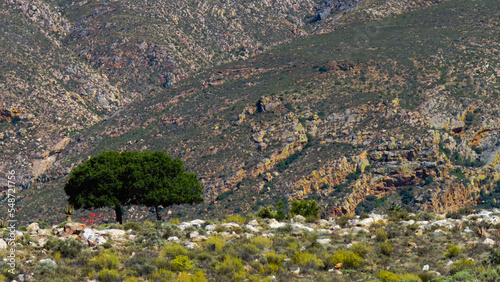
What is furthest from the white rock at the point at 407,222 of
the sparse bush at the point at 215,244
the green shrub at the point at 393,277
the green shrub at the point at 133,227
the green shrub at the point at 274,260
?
the green shrub at the point at 133,227

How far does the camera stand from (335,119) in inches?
3706

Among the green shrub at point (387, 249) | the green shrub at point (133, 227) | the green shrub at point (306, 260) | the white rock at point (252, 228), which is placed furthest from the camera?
the white rock at point (252, 228)

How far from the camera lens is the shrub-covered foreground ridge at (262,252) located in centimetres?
1620

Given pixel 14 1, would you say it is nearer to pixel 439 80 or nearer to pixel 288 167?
pixel 288 167

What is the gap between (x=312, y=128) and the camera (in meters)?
94.7

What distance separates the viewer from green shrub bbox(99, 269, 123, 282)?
1578cm

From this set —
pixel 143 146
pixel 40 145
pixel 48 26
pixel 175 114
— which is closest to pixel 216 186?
pixel 143 146

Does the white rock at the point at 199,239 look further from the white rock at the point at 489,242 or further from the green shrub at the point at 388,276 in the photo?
the white rock at the point at 489,242

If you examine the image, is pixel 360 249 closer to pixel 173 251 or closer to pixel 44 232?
pixel 173 251

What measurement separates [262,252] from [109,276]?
6035 millimetres

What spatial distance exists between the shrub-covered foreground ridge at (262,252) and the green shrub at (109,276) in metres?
0.03

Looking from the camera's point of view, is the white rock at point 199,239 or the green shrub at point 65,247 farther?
the white rock at point 199,239

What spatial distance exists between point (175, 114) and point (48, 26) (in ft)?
219

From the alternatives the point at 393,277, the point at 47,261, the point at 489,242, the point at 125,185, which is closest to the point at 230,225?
the point at 47,261
